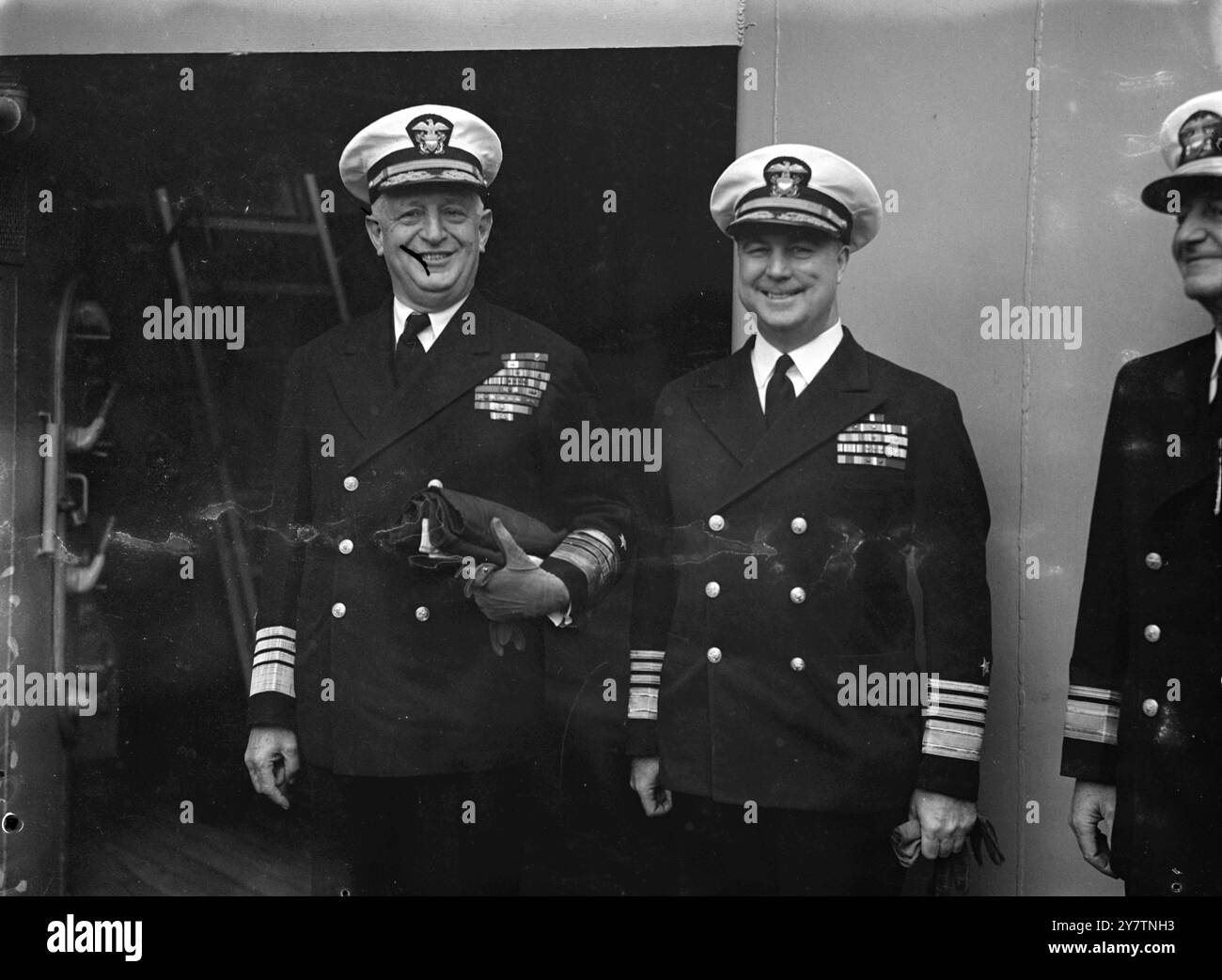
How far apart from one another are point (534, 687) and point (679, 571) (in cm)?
47

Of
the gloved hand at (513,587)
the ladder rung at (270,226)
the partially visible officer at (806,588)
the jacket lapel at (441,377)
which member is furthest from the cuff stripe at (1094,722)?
the ladder rung at (270,226)

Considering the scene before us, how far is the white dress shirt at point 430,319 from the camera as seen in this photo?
346cm

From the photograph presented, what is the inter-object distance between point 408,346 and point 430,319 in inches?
3.4

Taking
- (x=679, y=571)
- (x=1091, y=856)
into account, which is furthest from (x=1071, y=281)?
(x=1091, y=856)

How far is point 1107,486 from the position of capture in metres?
3.36

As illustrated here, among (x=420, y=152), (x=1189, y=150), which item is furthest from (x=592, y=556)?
(x=1189, y=150)

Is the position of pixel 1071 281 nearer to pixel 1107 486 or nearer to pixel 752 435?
pixel 1107 486

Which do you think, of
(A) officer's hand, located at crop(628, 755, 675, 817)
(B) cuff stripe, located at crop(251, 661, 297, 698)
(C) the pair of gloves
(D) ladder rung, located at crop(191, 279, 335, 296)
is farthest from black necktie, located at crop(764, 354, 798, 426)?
(B) cuff stripe, located at crop(251, 661, 297, 698)

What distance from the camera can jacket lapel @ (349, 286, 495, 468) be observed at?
134 inches

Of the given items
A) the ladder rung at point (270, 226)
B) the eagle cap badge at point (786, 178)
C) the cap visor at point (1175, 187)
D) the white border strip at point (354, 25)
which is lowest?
the ladder rung at point (270, 226)

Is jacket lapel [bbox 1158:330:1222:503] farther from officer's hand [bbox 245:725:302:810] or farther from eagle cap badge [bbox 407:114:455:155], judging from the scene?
officer's hand [bbox 245:725:302:810]

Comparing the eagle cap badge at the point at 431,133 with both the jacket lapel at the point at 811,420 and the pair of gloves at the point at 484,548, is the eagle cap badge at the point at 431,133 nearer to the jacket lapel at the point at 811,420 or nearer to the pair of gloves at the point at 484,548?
the pair of gloves at the point at 484,548

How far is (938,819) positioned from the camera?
3293 millimetres
